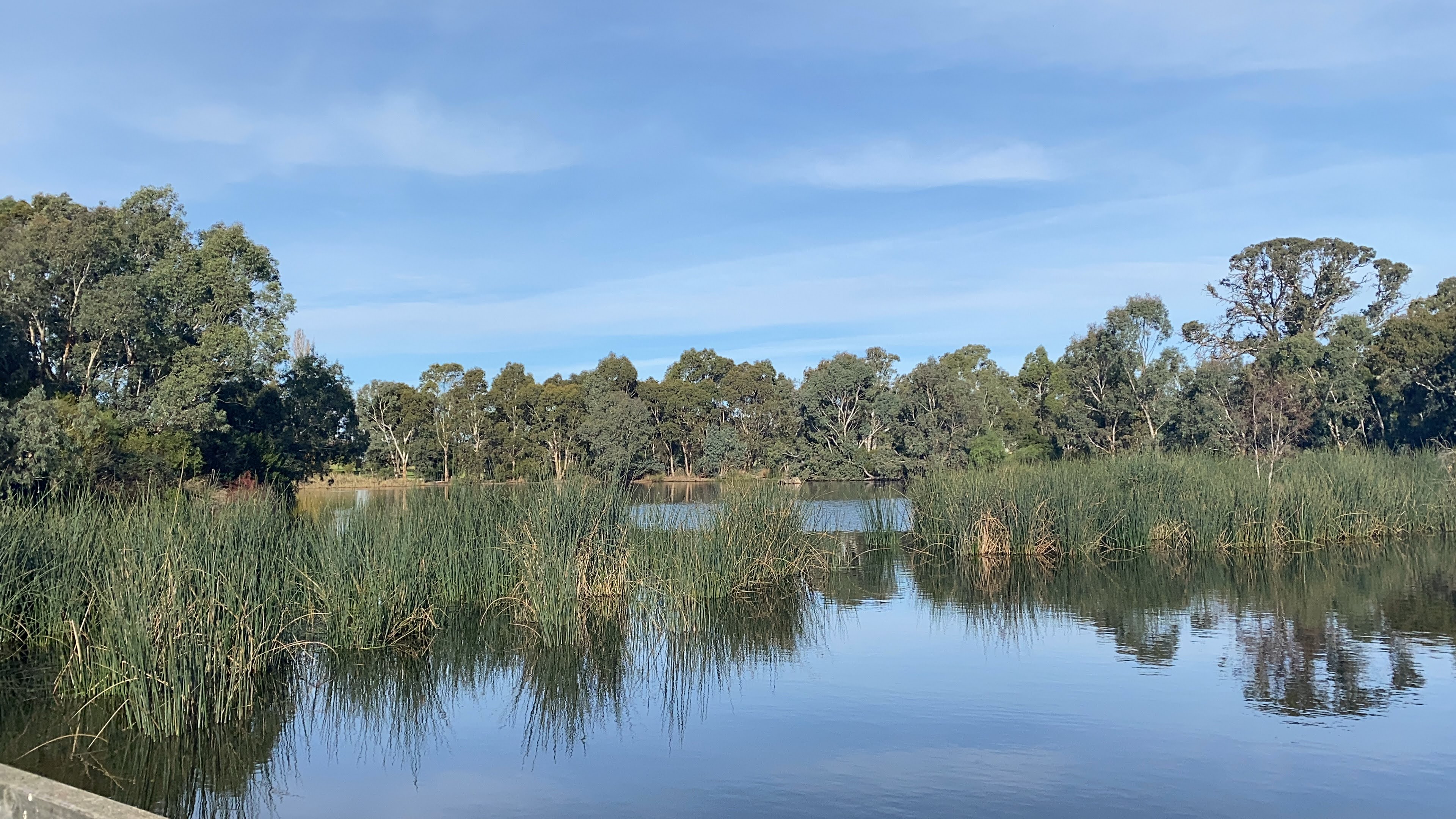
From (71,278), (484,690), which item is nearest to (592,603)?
(484,690)

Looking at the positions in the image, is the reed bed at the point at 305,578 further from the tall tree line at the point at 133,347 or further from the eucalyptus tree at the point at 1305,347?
the eucalyptus tree at the point at 1305,347

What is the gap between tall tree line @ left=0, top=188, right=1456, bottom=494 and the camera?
2184cm

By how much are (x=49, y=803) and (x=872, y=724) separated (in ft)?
16.9

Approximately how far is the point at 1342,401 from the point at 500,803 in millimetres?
36952

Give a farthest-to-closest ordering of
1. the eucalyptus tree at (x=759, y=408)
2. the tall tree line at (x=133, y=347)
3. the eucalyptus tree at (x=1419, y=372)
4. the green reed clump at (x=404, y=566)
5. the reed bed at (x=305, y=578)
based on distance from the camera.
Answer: the eucalyptus tree at (x=759, y=408)
the eucalyptus tree at (x=1419, y=372)
the tall tree line at (x=133, y=347)
the green reed clump at (x=404, y=566)
the reed bed at (x=305, y=578)

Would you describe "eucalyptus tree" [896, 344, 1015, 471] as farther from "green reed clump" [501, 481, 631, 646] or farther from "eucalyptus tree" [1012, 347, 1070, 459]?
"green reed clump" [501, 481, 631, 646]

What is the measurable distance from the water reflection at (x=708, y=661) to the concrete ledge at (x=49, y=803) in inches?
69.6

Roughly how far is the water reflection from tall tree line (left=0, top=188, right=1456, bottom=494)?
11.4 feet

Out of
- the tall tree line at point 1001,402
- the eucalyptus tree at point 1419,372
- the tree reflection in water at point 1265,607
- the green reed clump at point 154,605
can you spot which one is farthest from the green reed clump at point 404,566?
the eucalyptus tree at point 1419,372

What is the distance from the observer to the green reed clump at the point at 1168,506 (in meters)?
15.7

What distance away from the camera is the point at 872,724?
24.1 feet

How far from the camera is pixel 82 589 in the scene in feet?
28.4

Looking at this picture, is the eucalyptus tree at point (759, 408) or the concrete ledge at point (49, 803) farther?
the eucalyptus tree at point (759, 408)

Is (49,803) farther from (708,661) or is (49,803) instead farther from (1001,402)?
(1001,402)
